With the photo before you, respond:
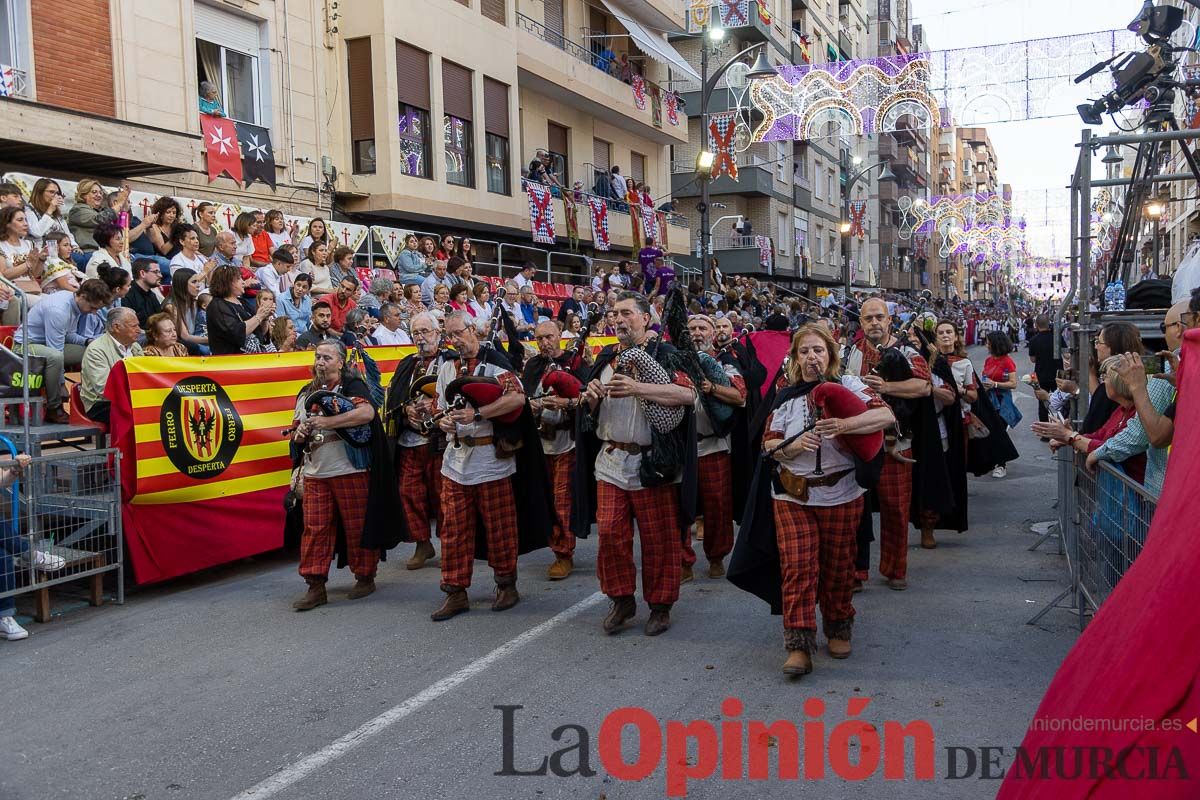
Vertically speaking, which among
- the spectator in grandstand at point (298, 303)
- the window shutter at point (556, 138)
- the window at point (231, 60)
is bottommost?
the spectator in grandstand at point (298, 303)

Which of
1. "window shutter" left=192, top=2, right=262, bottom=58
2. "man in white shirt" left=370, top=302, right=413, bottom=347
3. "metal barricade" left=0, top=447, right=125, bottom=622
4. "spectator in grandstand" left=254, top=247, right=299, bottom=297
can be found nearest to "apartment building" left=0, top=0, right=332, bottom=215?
"window shutter" left=192, top=2, right=262, bottom=58

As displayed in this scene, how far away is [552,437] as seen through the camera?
7977 millimetres

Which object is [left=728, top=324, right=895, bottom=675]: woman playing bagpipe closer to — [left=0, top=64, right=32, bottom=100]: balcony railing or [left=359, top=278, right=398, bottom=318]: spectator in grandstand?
[left=359, top=278, right=398, bottom=318]: spectator in grandstand

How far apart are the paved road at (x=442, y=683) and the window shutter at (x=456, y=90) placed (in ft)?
45.2

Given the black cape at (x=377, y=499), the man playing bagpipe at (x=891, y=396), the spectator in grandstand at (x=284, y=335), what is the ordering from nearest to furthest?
the black cape at (x=377, y=499), the man playing bagpipe at (x=891, y=396), the spectator in grandstand at (x=284, y=335)

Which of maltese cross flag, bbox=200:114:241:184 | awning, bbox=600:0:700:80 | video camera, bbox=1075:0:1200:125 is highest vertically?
awning, bbox=600:0:700:80

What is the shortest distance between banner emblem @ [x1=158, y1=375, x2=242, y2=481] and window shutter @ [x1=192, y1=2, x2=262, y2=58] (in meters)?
9.16

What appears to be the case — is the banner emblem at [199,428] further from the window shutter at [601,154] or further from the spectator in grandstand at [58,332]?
the window shutter at [601,154]

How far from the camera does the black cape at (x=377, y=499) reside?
673 centimetres

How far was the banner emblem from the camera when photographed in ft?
23.7

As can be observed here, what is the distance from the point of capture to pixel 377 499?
6750mm

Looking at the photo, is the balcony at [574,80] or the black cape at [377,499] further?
the balcony at [574,80]

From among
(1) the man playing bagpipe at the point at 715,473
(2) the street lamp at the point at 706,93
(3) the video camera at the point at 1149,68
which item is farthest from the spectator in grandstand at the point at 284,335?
(2) the street lamp at the point at 706,93

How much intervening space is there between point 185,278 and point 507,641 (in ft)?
17.0
